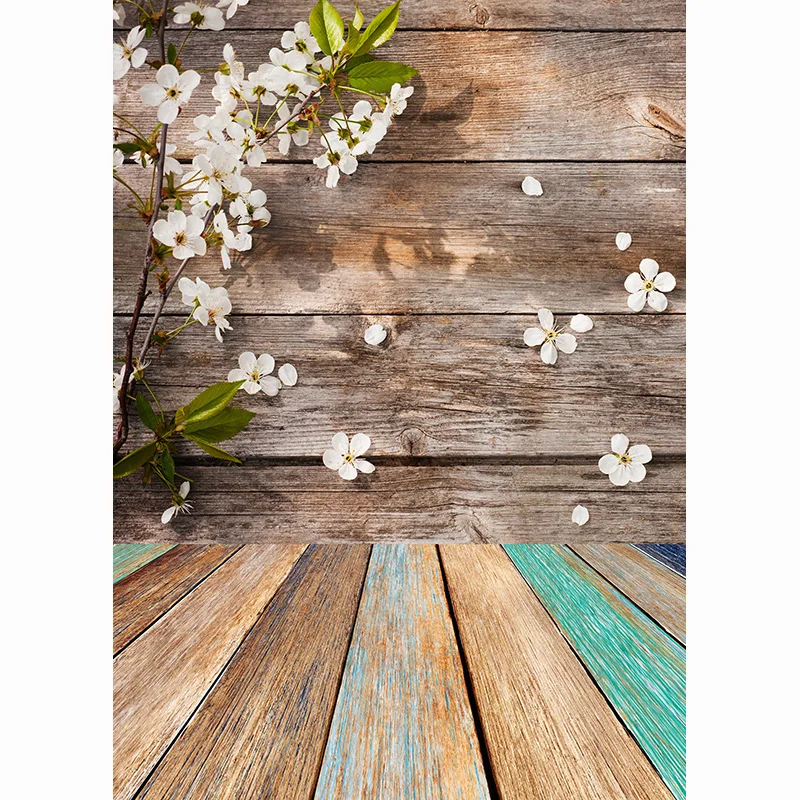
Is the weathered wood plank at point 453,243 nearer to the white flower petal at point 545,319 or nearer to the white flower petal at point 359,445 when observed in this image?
the white flower petal at point 545,319

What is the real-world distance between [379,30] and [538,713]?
81 cm

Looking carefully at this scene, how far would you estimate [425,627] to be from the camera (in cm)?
62

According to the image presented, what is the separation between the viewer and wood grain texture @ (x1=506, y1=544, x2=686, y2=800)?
47 cm

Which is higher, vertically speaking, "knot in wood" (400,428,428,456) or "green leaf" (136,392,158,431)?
"green leaf" (136,392,158,431)

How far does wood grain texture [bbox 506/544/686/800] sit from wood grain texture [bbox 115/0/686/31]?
30.9 inches

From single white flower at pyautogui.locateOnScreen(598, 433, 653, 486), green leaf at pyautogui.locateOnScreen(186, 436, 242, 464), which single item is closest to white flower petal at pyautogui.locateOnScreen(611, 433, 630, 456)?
single white flower at pyautogui.locateOnScreen(598, 433, 653, 486)

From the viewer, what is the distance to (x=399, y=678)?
0.53 metres

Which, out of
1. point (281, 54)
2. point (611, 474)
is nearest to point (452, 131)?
point (281, 54)

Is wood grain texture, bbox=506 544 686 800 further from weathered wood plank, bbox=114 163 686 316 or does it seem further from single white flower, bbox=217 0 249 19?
single white flower, bbox=217 0 249 19

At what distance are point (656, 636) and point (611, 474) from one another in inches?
11.0

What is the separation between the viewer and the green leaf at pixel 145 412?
822 millimetres

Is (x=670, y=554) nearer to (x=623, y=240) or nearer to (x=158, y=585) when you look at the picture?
(x=623, y=240)

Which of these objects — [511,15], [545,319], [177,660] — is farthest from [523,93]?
[177,660]

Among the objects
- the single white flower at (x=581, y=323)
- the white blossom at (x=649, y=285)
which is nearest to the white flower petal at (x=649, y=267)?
the white blossom at (x=649, y=285)
